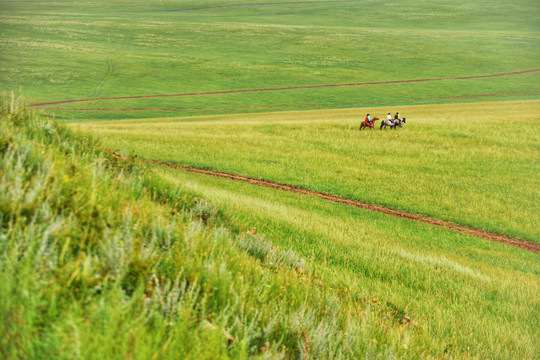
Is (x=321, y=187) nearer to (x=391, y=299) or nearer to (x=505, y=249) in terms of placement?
(x=505, y=249)

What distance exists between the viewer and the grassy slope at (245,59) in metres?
63.4

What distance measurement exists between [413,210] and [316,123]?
14886 millimetres

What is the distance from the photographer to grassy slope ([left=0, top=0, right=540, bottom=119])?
63.4 metres

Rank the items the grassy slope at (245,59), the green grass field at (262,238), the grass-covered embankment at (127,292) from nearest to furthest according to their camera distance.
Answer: the grass-covered embankment at (127,292), the green grass field at (262,238), the grassy slope at (245,59)

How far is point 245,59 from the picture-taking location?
84.0m

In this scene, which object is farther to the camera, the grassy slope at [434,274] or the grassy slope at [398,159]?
the grassy slope at [398,159]

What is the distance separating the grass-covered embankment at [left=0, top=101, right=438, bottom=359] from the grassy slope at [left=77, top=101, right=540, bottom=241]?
39.9 feet

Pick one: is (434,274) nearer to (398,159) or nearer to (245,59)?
(398,159)

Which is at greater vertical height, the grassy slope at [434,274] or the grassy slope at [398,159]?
the grassy slope at [434,274]

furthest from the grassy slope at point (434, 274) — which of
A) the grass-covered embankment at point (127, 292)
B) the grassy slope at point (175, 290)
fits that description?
the grass-covered embankment at point (127, 292)

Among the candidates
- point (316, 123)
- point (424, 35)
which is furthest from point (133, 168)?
point (424, 35)

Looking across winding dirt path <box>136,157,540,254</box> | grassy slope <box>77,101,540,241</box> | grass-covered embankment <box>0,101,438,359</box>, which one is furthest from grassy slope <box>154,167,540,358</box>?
grassy slope <box>77,101,540,241</box>

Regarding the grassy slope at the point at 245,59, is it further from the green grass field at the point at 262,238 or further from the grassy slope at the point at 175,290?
the grassy slope at the point at 175,290

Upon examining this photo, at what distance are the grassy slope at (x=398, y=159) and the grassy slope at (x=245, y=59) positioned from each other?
30.2m
